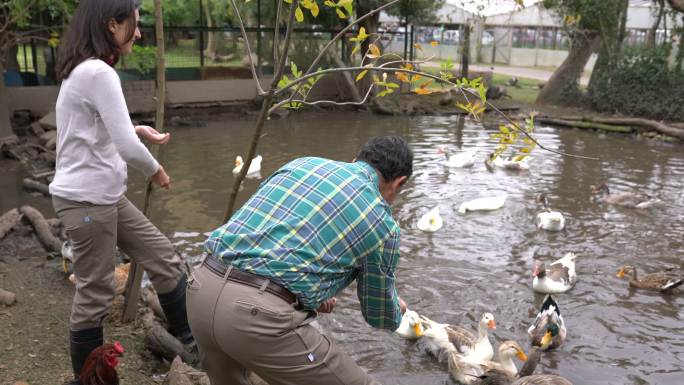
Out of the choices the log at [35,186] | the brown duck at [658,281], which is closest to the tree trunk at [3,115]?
the log at [35,186]

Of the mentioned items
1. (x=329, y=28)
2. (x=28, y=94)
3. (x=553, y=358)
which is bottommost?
(x=553, y=358)

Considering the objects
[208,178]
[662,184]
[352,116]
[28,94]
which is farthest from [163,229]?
[352,116]

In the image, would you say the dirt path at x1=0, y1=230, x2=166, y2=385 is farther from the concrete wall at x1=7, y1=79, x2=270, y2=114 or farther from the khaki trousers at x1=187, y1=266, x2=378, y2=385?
the concrete wall at x1=7, y1=79, x2=270, y2=114

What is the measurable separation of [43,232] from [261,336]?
16.1 feet

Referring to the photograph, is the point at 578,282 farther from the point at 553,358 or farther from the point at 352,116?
the point at 352,116

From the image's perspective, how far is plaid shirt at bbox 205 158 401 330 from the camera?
232 cm

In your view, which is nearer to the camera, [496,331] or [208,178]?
[496,331]

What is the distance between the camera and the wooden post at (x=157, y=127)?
3.96 m

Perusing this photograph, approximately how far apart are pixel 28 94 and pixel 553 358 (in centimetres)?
1297

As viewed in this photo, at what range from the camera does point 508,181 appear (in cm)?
1034

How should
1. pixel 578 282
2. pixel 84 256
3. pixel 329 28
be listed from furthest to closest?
1. pixel 329 28
2. pixel 578 282
3. pixel 84 256

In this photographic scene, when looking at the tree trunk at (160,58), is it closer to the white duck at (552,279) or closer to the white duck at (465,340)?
the white duck at (465,340)

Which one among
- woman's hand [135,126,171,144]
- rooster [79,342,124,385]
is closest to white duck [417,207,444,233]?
woman's hand [135,126,171,144]

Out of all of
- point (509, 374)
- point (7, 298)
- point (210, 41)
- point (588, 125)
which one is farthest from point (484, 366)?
point (210, 41)
